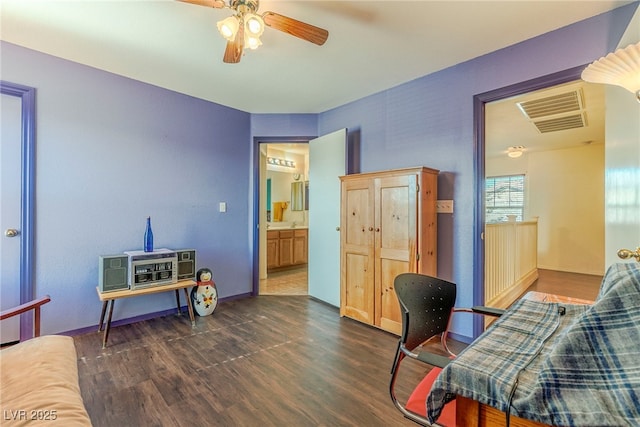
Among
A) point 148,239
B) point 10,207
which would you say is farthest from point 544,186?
point 10,207

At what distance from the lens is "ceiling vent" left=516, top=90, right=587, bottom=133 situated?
3.15 m

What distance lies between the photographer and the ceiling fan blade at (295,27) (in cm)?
169

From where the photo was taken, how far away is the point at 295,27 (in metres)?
1.75

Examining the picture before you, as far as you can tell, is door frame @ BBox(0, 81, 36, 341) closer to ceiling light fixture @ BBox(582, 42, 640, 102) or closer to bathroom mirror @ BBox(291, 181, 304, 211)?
ceiling light fixture @ BBox(582, 42, 640, 102)

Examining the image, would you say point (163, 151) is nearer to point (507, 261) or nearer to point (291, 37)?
point (291, 37)

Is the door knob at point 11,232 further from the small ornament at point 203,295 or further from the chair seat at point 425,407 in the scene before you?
the chair seat at point 425,407

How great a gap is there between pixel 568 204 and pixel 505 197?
1150 mm

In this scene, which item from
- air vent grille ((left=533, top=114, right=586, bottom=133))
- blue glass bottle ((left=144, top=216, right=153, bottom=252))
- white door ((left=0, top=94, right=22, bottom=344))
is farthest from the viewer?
air vent grille ((left=533, top=114, right=586, bottom=133))

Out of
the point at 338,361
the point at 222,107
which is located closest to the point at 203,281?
the point at 338,361

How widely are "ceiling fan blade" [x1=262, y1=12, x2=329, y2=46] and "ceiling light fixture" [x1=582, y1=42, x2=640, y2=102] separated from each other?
145cm

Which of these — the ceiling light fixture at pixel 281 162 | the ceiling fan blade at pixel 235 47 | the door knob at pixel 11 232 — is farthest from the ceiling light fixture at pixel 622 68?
the ceiling light fixture at pixel 281 162

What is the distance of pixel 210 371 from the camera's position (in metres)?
2.09

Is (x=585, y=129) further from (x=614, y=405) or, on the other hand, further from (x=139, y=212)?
(x=139, y=212)

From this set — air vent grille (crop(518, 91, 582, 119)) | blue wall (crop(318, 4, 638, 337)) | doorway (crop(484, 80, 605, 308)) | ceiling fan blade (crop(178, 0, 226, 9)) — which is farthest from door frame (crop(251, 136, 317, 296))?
air vent grille (crop(518, 91, 582, 119))
